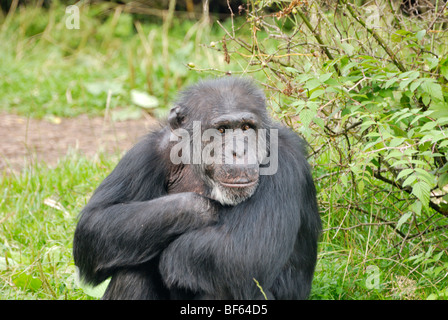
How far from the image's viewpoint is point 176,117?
13.4ft

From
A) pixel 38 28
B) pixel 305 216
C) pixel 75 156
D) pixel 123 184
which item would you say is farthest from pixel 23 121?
pixel 305 216

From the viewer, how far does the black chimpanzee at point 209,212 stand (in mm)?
3586

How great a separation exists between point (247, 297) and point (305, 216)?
70 centimetres

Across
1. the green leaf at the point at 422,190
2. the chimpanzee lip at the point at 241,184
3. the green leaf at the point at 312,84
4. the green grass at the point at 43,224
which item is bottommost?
the green grass at the point at 43,224

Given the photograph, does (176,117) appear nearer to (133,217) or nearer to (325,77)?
(133,217)

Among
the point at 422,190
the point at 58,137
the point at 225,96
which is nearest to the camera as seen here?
the point at 422,190

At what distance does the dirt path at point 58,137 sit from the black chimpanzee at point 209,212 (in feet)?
11.0

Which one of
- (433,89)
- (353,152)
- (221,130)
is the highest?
(433,89)

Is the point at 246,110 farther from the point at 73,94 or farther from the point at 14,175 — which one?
the point at 73,94

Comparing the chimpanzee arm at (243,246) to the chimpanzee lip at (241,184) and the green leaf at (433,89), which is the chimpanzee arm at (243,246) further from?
the green leaf at (433,89)

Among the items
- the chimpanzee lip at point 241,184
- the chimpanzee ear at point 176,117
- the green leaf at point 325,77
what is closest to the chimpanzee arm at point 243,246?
the chimpanzee lip at point 241,184

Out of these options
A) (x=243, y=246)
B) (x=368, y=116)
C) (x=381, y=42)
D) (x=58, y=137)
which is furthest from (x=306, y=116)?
(x=58, y=137)

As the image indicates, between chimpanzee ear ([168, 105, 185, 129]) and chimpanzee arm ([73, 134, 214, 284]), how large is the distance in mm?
199

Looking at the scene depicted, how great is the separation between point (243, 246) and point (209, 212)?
316mm
